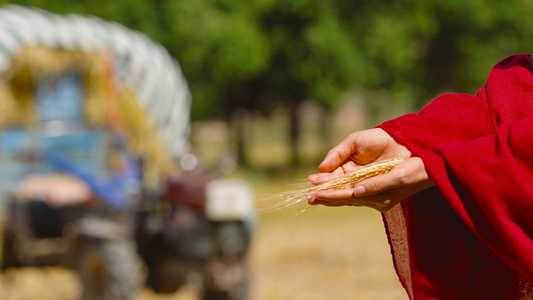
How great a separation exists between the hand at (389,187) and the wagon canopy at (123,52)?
5.30 meters

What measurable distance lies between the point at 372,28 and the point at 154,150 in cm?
1796

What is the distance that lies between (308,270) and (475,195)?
25.0ft

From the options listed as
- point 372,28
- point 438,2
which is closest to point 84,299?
point 372,28

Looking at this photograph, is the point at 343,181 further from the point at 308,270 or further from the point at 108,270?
the point at 308,270

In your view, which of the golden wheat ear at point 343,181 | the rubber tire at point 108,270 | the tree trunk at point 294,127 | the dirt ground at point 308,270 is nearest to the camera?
the golden wheat ear at point 343,181

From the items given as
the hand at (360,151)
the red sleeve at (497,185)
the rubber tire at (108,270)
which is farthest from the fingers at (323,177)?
the rubber tire at (108,270)

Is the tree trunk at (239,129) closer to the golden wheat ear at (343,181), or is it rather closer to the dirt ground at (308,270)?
the dirt ground at (308,270)

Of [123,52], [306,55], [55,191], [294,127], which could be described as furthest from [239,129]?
[55,191]

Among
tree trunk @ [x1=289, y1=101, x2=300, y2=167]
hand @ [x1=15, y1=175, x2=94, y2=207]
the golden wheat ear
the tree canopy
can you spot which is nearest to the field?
hand @ [x1=15, y1=175, x2=94, y2=207]

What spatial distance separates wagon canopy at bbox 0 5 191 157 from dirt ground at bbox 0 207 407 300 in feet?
5.46

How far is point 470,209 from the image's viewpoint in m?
1.96

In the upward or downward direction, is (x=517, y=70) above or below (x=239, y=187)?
below

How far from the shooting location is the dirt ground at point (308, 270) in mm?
7852

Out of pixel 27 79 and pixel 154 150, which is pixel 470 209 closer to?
pixel 27 79
